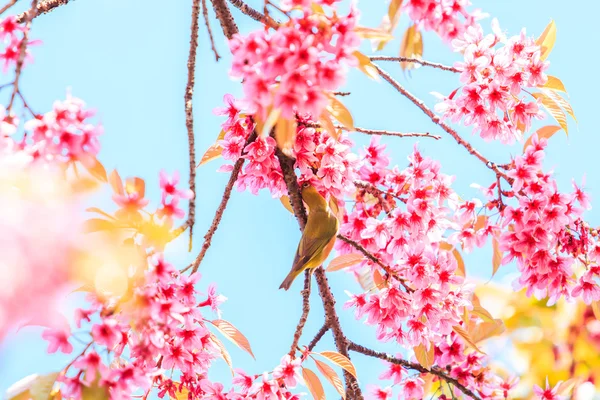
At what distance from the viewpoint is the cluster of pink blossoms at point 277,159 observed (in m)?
1.73

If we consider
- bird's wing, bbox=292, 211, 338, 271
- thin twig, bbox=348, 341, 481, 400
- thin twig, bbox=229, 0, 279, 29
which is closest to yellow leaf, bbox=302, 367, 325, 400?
thin twig, bbox=348, 341, 481, 400

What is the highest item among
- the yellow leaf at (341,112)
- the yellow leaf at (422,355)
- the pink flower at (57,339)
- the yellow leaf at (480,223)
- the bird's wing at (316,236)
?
the yellow leaf at (480,223)

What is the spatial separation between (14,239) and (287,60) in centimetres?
50

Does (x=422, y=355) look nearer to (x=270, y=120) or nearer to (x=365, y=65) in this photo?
→ (x=365, y=65)

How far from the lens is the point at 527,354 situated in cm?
403

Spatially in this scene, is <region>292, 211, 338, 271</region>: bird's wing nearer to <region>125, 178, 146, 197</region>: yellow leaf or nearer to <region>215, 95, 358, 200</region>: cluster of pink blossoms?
<region>215, 95, 358, 200</region>: cluster of pink blossoms

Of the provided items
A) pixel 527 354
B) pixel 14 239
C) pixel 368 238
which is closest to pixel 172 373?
pixel 368 238

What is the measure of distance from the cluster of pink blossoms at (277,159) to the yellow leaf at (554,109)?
600 millimetres

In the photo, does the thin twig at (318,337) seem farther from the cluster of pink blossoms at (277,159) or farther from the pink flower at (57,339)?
the pink flower at (57,339)

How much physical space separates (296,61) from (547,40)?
1.16 meters

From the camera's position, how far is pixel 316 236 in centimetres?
190

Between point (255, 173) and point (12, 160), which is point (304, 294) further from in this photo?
point (12, 160)

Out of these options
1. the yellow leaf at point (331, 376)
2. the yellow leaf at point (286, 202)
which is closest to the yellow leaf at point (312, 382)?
the yellow leaf at point (331, 376)

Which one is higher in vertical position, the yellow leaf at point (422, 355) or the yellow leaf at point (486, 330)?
the yellow leaf at point (486, 330)
